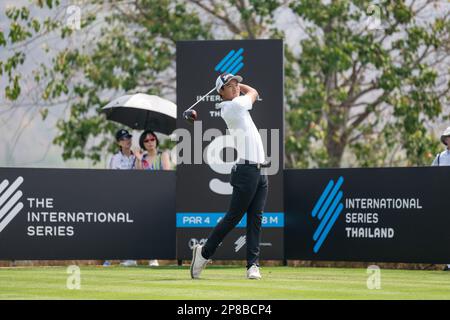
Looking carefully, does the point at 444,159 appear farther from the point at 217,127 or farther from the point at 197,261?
the point at 197,261

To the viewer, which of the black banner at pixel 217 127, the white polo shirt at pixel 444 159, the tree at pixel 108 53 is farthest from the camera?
the tree at pixel 108 53

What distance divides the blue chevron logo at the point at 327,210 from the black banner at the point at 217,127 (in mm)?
484

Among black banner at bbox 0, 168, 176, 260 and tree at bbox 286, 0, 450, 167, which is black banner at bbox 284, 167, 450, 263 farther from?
tree at bbox 286, 0, 450, 167

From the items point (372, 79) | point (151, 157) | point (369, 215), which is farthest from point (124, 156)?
point (372, 79)

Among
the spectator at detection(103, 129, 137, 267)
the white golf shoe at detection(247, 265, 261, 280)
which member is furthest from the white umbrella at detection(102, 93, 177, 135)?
the white golf shoe at detection(247, 265, 261, 280)

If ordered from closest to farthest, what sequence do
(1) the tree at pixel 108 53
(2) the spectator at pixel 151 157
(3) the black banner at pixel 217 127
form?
(3) the black banner at pixel 217 127, (2) the spectator at pixel 151 157, (1) the tree at pixel 108 53

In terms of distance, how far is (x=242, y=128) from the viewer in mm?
11164

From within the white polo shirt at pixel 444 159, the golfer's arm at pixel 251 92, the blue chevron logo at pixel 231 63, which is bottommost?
the white polo shirt at pixel 444 159

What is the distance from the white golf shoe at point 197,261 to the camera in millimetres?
11516

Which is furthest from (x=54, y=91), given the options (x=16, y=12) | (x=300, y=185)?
(x=300, y=185)

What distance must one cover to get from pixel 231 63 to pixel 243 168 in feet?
11.6

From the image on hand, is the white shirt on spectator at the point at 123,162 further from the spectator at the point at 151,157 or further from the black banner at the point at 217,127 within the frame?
the black banner at the point at 217,127

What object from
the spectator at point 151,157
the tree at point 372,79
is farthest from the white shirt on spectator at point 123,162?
the tree at point 372,79

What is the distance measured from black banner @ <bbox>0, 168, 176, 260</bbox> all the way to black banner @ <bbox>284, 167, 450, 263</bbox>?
1.78 m
